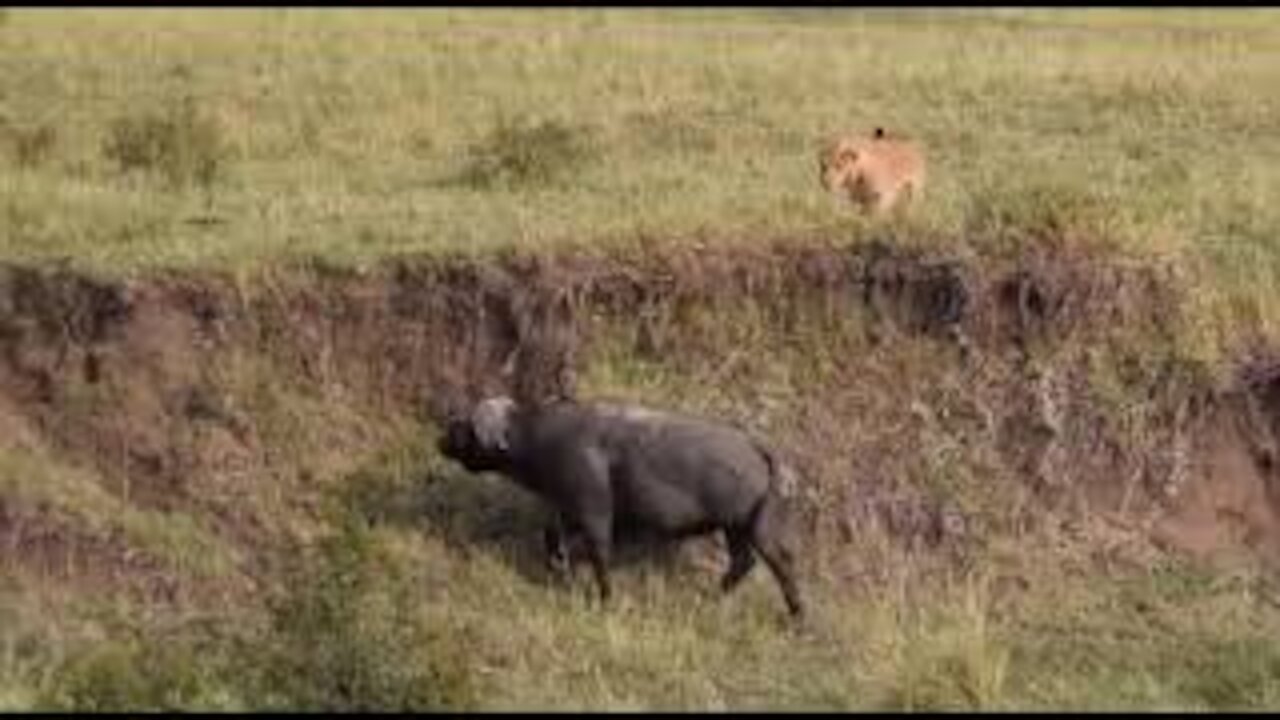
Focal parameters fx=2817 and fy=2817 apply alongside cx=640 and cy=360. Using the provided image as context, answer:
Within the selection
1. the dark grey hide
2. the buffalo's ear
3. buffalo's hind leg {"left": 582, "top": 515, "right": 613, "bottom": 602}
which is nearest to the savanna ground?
buffalo's hind leg {"left": 582, "top": 515, "right": 613, "bottom": 602}

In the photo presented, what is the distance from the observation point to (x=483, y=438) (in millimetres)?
12484

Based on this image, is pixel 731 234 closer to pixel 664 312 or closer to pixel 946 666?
pixel 664 312

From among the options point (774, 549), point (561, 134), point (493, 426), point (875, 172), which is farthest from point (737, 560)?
point (561, 134)

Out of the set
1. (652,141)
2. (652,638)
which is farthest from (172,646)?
(652,141)

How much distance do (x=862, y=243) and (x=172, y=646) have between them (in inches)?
168

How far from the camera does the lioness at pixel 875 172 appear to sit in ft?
48.1

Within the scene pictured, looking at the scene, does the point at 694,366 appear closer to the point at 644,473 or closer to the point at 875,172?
the point at 644,473

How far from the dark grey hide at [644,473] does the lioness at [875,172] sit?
2544 mm

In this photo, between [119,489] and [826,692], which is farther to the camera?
[119,489]

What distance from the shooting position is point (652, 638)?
11.9 metres

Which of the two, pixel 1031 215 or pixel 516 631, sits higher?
pixel 1031 215

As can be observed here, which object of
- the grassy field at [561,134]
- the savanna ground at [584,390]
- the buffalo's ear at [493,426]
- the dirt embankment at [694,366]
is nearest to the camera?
the savanna ground at [584,390]

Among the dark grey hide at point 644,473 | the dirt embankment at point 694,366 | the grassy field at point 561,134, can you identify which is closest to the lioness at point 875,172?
the grassy field at point 561,134

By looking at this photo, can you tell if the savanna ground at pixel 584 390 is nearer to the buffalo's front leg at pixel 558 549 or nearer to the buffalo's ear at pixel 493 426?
the buffalo's front leg at pixel 558 549
